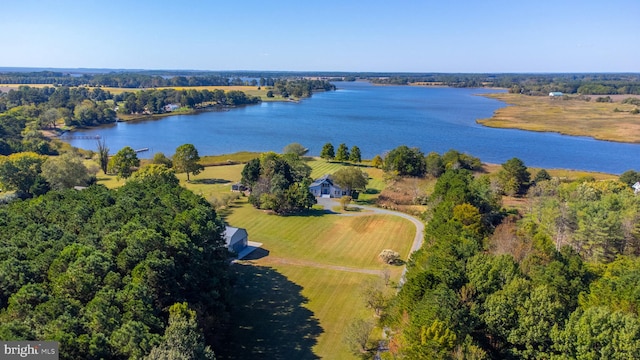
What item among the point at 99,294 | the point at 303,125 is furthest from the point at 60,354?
the point at 303,125

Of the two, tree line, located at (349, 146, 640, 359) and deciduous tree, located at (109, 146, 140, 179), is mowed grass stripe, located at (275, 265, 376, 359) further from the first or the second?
deciduous tree, located at (109, 146, 140, 179)

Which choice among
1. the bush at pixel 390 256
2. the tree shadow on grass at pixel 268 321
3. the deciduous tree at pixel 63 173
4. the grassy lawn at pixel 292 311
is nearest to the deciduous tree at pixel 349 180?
the bush at pixel 390 256

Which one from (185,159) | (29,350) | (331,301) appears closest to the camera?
(29,350)

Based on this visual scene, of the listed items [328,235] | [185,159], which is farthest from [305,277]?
[185,159]

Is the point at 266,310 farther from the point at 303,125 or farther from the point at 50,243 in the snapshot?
the point at 303,125

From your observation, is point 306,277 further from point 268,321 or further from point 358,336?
point 358,336

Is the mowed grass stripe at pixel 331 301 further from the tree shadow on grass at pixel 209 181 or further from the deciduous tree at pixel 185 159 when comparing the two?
the deciduous tree at pixel 185 159
